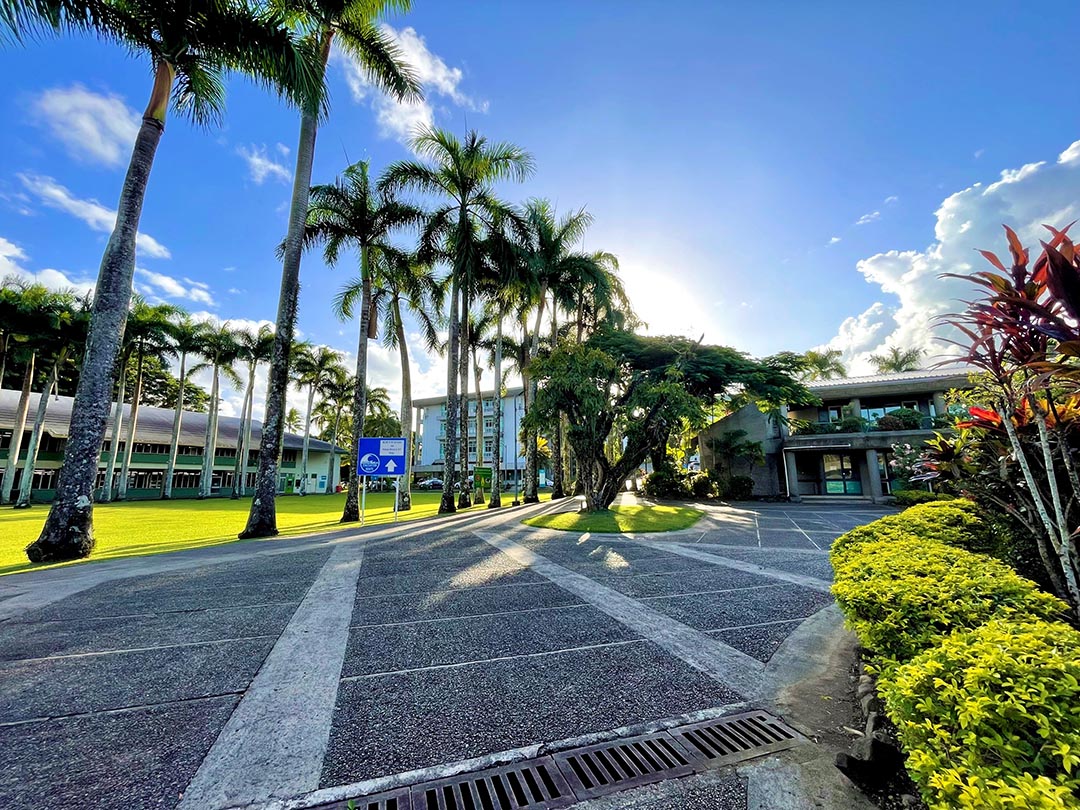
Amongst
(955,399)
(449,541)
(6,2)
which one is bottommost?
(449,541)

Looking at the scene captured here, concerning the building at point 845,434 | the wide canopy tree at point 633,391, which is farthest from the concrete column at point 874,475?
the wide canopy tree at point 633,391

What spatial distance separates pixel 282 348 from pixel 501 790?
40.9 ft

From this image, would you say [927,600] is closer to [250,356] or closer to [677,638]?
[677,638]

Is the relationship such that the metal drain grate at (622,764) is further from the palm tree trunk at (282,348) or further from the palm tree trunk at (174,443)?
the palm tree trunk at (174,443)

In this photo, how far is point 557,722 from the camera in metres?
2.62

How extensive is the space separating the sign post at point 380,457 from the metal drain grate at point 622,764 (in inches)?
503

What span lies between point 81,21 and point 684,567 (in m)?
14.9

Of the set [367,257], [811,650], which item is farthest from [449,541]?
[367,257]

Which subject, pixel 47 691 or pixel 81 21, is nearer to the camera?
pixel 47 691

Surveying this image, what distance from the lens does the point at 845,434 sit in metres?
20.6

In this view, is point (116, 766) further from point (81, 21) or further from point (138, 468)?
point (138, 468)

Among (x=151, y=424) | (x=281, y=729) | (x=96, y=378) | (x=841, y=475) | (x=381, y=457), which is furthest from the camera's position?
(x=151, y=424)

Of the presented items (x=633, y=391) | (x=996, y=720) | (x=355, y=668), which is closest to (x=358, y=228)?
(x=633, y=391)

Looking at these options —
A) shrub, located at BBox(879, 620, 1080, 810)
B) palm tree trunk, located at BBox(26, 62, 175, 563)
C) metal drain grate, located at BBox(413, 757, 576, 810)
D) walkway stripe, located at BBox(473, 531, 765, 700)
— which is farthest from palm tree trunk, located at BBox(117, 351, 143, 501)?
shrub, located at BBox(879, 620, 1080, 810)
